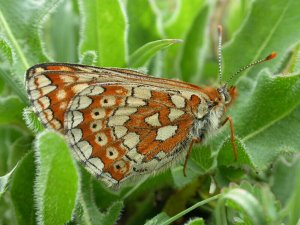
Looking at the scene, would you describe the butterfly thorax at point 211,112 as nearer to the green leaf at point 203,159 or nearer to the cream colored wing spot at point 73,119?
the green leaf at point 203,159

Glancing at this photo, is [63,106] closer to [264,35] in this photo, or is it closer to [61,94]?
[61,94]

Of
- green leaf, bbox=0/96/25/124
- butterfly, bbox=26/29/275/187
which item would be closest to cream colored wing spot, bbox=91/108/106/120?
butterfly, bbox=26/29/275/187

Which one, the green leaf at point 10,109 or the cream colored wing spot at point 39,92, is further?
the green leaf at point 10,109

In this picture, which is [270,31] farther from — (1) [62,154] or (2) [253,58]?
(1) [62,154]

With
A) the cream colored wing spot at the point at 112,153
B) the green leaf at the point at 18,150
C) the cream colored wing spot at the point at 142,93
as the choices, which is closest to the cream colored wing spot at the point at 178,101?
the cream colored wing spot at the point at 142,93

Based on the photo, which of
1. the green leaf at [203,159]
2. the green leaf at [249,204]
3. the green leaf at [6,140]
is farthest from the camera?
the green leaf at [6,140]

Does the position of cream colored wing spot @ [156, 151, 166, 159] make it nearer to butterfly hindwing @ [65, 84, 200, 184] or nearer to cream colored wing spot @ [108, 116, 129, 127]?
butterfly hindwing @ [65, 84, 200, 184]
